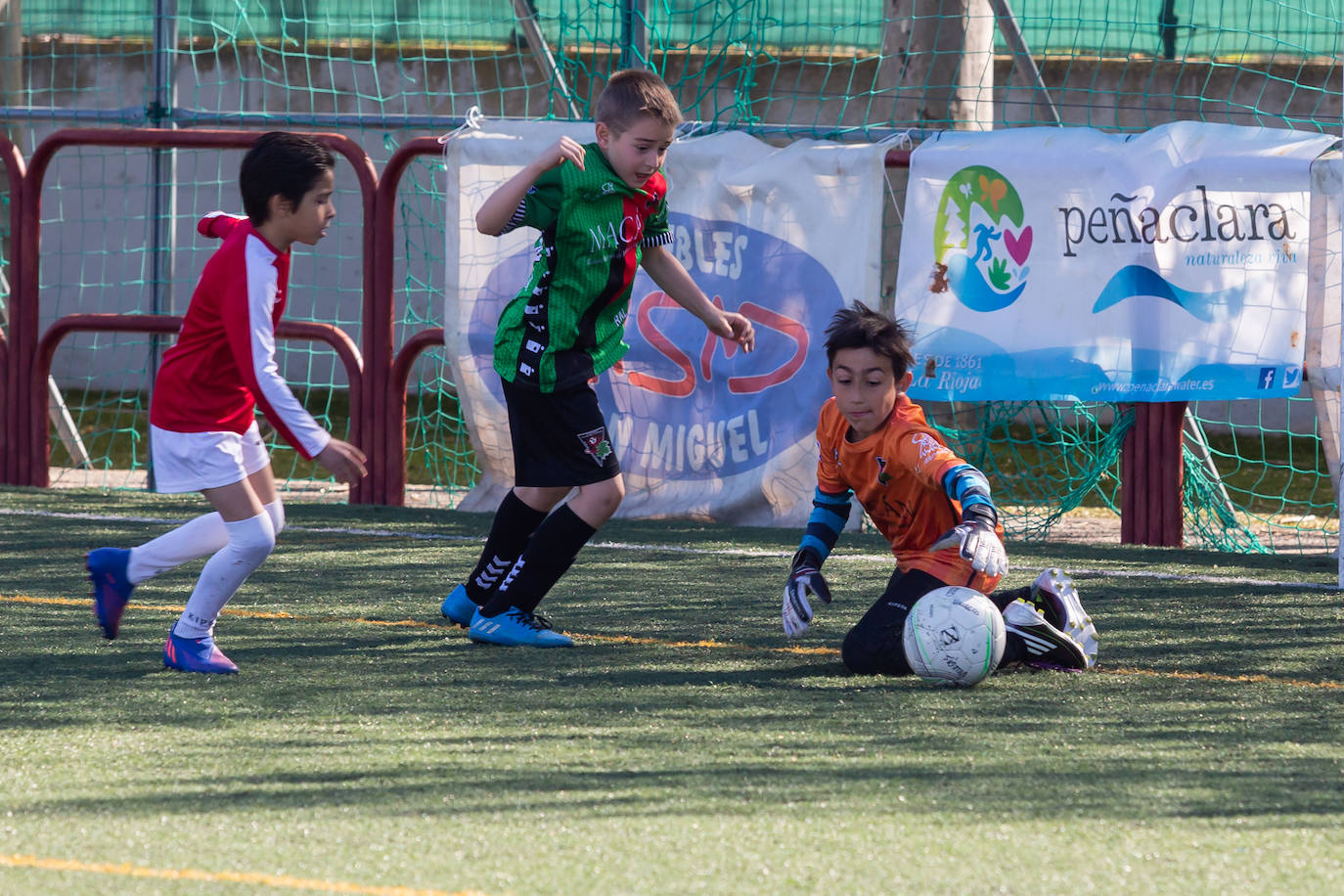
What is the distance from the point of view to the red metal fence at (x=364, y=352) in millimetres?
7438

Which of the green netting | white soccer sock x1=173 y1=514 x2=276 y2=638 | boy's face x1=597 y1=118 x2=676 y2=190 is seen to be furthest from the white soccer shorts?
the green netting

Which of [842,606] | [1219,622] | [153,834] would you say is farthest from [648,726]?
[1219,622]

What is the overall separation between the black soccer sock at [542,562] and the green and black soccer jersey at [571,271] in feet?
1.18

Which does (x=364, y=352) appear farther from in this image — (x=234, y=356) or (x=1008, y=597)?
(x=1008, y=597)

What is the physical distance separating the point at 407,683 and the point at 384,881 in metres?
1.62

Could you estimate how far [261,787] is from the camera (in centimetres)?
310

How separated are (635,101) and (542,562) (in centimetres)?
121

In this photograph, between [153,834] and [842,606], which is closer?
[153,834]

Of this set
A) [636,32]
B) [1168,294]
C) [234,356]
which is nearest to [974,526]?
[234,356]

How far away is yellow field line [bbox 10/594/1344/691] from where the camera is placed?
429cm

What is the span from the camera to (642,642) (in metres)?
4.80

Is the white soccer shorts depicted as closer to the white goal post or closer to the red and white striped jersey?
the red and white striped jersey

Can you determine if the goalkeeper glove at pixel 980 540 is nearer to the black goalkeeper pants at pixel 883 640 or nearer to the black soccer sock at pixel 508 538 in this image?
the black goalkeeper pants at pixel 883 640

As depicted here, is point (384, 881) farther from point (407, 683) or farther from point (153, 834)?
point (407, 683)
